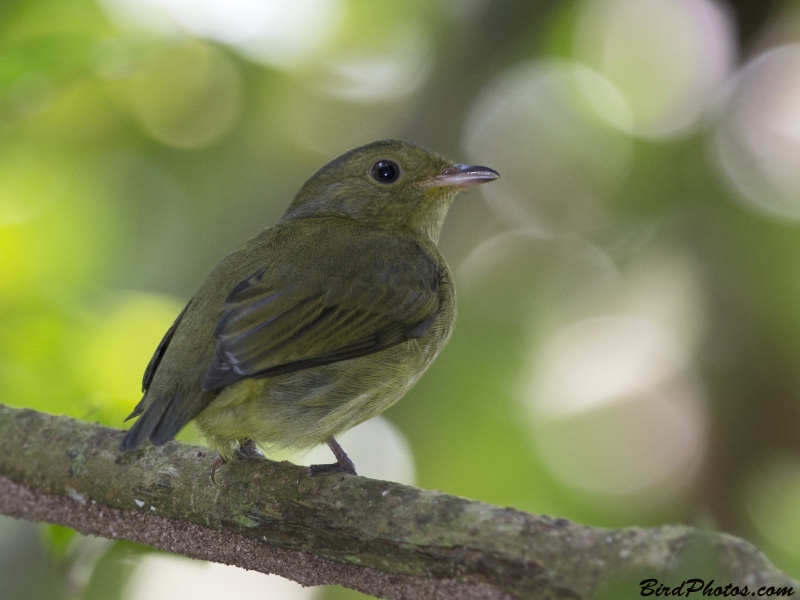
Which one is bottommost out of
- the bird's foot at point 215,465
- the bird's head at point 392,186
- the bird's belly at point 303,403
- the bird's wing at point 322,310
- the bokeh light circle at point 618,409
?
the bokeh light circle at point 618,409

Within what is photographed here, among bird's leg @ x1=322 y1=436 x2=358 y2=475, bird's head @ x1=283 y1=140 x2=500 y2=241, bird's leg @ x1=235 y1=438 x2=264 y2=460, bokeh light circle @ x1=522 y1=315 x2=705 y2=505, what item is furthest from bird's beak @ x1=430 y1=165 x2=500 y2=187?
bird's leg @ x1=235 y1=438 x2=264 y2=460

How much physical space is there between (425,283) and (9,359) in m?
1.79

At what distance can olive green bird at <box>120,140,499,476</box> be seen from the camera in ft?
9.93

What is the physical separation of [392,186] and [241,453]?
181cm

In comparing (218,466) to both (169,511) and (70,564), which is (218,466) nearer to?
(169,511)

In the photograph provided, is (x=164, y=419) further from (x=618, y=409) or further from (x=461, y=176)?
(x=618, y=409)

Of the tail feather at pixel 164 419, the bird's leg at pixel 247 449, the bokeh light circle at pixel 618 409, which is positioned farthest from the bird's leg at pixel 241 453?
the bokeh light circle at pixel 618 409

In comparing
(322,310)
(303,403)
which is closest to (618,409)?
(322,310)

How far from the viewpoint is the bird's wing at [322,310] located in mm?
3053

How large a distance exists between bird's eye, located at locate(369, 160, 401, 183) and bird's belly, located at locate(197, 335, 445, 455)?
138 centimetres

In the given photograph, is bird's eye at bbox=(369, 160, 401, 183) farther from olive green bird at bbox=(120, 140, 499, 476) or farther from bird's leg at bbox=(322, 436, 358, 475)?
bird's leg at bbox=(322, 436, 358, 475)

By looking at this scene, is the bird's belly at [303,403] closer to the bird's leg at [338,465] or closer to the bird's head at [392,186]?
the bird's leg at [338,465]

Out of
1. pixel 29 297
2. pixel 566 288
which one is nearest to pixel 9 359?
pixel 29 297

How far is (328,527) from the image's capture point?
8.38 feet
